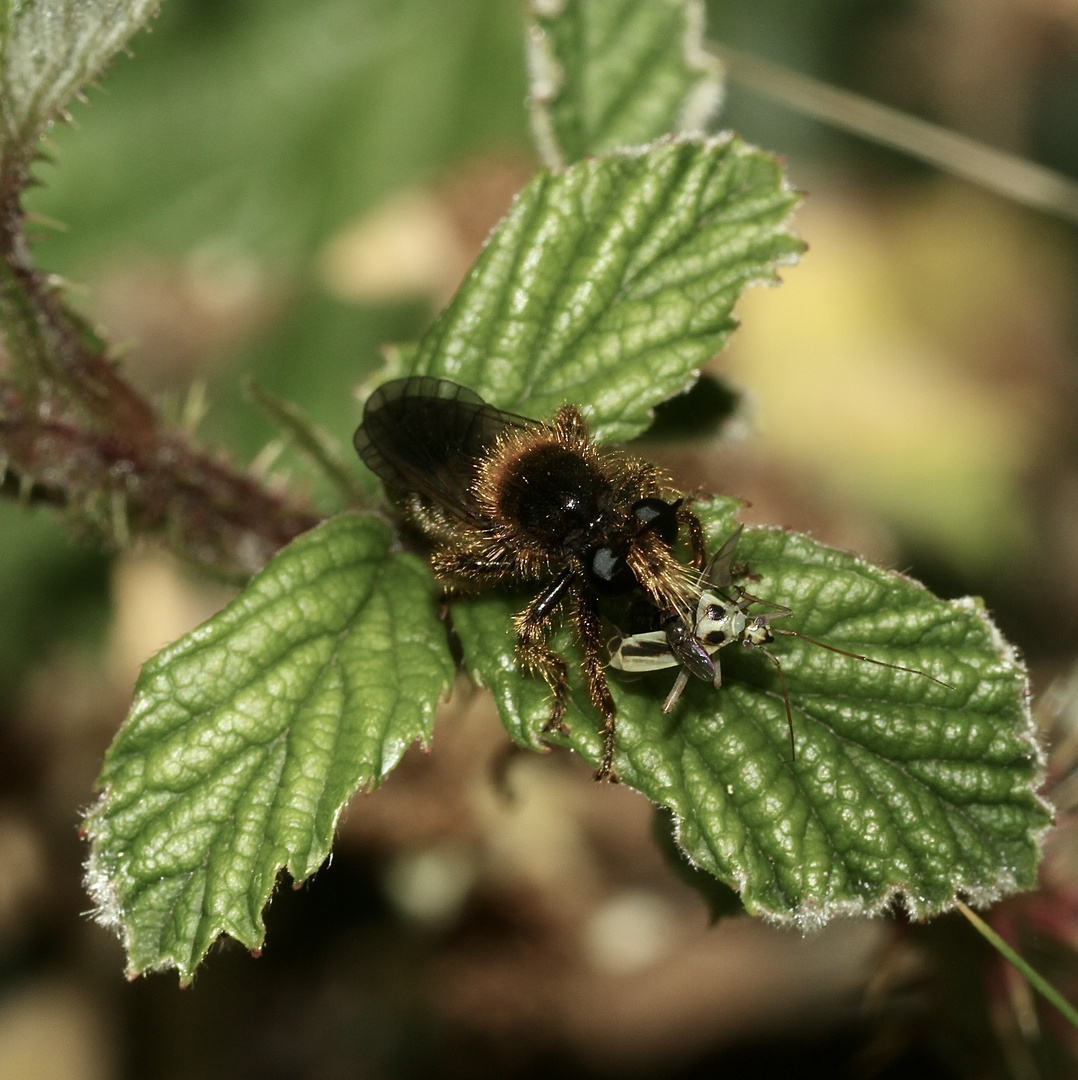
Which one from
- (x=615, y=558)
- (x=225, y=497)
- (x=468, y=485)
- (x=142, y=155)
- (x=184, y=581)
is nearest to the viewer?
(x=615, y=558)

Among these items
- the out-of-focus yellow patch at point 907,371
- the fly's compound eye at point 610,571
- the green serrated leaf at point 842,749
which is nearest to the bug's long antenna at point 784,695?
the green serrated leaf at point 842,749

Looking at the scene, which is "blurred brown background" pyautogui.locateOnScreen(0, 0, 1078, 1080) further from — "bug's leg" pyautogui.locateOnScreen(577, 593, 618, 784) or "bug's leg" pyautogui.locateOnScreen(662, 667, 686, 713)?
"bug's leg" pyautogui.locateOnScreen(662, 667, 686, 713)

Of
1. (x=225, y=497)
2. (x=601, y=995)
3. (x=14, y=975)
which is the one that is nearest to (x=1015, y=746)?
(x=225, y=497)

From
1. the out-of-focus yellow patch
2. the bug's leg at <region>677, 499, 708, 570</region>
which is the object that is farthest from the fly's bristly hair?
the out-of-focus yellow patch

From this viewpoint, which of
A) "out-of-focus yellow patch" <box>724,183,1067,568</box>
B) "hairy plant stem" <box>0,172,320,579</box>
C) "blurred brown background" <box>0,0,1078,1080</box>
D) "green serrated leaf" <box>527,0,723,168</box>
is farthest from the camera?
"out-of-focus yellow patch" <box>724,183,1067,568</box>

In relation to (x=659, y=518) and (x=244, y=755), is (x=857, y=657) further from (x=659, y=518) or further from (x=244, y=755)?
(x=244, y=755)

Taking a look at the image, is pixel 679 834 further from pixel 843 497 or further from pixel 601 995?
pixel 843 497

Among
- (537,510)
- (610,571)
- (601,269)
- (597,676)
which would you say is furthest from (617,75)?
(597,676)
